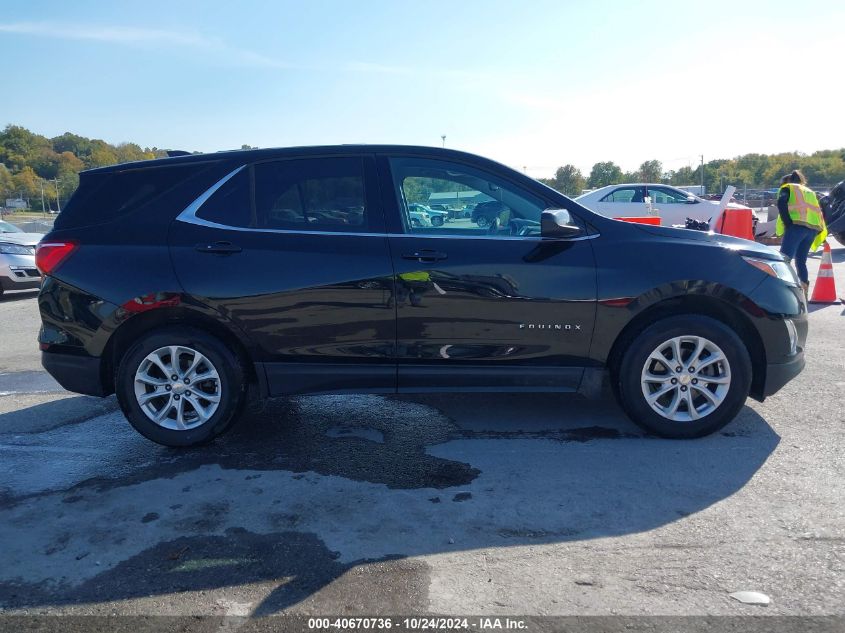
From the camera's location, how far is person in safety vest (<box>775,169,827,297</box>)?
873cm

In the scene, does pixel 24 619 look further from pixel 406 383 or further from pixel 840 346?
pixel 840 346

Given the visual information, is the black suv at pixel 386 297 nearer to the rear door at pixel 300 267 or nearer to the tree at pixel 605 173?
the rear door at pixel 300 267

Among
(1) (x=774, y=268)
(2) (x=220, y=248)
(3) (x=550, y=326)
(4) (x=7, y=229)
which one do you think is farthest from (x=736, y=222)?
(4) (x=7, y=229)

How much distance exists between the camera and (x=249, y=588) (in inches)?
112

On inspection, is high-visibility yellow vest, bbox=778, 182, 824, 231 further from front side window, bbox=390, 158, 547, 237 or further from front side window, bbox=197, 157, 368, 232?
front side window, bbox=197, 157, 368, 232

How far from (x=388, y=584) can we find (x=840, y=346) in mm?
5878

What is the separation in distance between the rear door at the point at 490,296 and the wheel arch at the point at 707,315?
25cm

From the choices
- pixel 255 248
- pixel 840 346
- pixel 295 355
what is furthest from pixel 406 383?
pixel 840 346

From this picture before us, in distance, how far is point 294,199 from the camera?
14.4 ft

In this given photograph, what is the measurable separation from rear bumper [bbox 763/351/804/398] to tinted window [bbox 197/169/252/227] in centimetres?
345

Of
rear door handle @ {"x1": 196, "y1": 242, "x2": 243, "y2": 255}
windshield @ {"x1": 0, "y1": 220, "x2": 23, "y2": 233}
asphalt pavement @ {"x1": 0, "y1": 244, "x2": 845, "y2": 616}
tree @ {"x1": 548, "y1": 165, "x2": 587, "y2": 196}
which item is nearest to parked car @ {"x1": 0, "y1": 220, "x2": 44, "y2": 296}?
windshield @ {"x1": 0, "y1": 220, "x2": 23, "y2": 233}

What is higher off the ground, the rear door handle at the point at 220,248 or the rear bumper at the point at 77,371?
the rear door handle at the point at 220,248

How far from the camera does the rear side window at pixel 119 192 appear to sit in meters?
4.43

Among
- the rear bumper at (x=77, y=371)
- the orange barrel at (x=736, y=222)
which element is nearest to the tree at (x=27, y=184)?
the orange barrel at (x=736, y=222)
